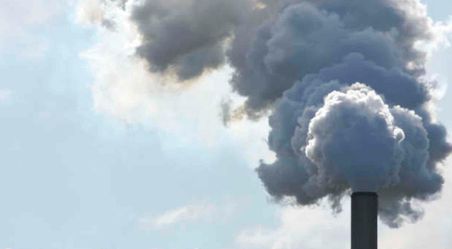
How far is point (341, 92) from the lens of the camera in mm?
63531

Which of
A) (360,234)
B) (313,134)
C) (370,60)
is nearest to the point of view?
(360,234)

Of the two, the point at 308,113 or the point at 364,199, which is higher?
the point at 308,113

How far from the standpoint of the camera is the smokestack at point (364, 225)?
58.2 m

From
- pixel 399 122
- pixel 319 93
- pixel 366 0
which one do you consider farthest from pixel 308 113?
pixel 366 0

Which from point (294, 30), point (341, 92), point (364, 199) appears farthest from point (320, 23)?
point (364, 199)

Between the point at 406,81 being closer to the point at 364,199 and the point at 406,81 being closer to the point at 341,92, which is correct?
the point at 341,92

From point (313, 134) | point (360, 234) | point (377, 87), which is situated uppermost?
point (377, 87)

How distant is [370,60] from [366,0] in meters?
4.38

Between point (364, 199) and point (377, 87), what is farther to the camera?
point (377, 87)

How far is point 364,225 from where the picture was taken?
191 feet

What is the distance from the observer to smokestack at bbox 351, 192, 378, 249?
58.2 metres

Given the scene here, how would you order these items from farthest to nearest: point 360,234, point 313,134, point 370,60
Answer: point 370,60 → point 313,134 → point 360,234

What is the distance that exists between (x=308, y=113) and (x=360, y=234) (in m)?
8.91

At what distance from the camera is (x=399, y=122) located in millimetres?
64000
